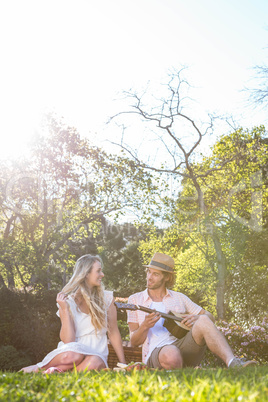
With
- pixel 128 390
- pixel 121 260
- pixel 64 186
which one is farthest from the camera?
pixel 121 260

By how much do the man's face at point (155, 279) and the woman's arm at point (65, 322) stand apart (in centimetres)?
111

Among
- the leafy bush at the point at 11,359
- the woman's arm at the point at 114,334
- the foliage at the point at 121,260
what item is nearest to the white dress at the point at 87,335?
the woman's arm at the point at 114,334

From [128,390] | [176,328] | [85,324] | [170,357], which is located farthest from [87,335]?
[128,390]

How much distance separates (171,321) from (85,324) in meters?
0.94

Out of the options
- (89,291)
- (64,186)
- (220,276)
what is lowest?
(89,291)

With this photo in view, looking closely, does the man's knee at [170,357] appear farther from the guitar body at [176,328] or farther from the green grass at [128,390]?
the green grass at [128,390]

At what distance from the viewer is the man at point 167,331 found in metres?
4.29

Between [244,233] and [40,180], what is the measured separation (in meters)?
8.24

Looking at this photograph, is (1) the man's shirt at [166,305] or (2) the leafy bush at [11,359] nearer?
(1) the man's shirt at [166,305]

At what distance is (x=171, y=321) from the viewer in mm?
4789

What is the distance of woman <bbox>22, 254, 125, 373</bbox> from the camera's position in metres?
4.12

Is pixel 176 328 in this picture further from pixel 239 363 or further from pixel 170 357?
pixel 239 363

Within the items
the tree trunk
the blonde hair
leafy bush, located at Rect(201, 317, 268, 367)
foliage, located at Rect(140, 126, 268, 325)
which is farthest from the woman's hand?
the tree trunk

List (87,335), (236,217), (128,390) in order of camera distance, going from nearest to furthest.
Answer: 1. (128,390)
2. (87,335)
3. (236,217)
